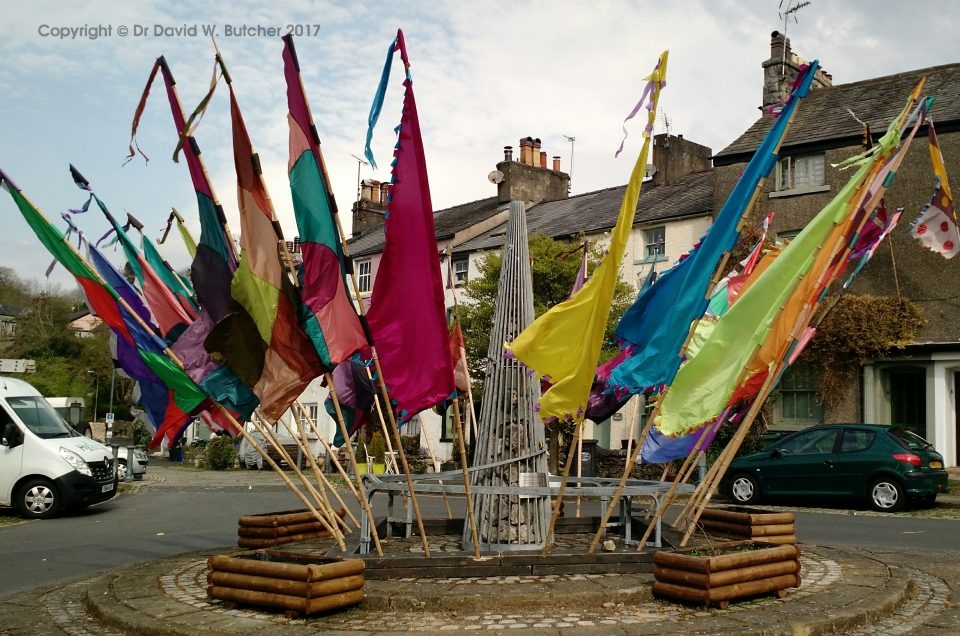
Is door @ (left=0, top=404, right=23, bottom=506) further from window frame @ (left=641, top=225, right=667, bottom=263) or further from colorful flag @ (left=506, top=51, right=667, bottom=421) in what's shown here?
window frame @ (left=641, top=225, right=667, bottom=263)

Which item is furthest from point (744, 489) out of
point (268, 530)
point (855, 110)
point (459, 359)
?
point (855, 110)

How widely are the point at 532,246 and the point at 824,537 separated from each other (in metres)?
15.7

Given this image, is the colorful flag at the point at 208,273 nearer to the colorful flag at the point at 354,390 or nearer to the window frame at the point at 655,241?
the colorful flag at the point at 354,390

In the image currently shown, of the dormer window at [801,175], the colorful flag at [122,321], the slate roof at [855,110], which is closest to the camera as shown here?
the colorful flag at [122,321]

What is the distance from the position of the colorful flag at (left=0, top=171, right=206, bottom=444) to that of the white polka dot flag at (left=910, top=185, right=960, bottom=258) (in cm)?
825

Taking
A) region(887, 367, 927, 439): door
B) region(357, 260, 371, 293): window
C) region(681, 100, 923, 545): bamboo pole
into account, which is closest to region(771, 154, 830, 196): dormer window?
region(887, 367, 927, 439): door

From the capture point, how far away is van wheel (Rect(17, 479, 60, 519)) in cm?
1608

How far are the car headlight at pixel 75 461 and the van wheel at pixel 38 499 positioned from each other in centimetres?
47

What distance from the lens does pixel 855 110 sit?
26.4m

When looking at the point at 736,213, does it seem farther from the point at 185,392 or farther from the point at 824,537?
the point at 824,537

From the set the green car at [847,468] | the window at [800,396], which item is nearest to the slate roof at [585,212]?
the window at [800,396]

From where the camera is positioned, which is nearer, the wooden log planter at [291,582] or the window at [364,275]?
the wooden log planter at [291,582]

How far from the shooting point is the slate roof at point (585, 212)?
29797 millimetres

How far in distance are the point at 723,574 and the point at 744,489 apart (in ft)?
39.6
